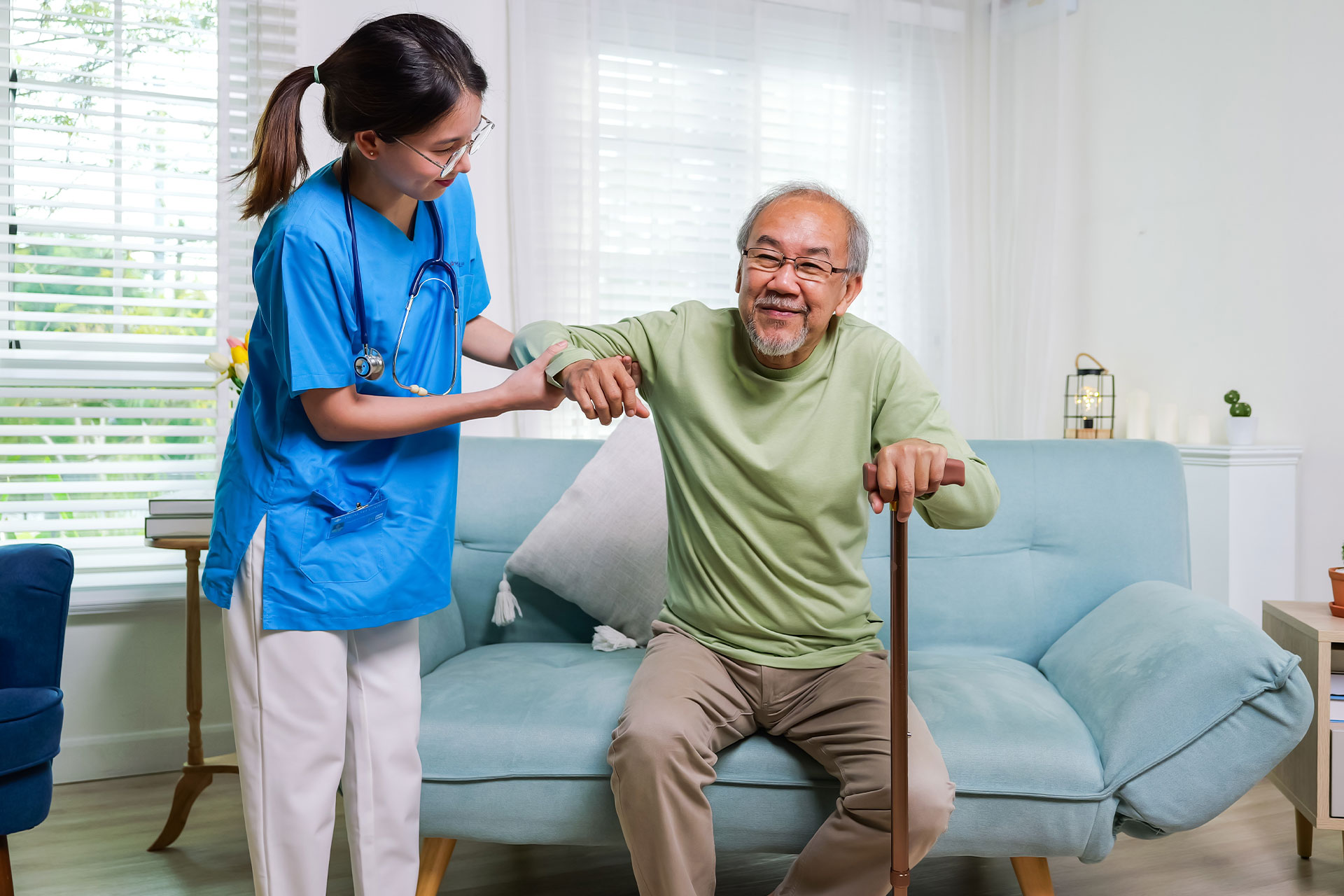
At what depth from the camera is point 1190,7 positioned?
3.29 m

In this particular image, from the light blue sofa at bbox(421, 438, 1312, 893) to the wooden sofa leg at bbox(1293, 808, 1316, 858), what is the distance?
594 mm

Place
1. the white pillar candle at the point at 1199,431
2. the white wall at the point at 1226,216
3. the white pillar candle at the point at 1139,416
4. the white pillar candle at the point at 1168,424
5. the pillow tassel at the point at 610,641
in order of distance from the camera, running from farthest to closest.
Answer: the white pillar candle at the point at 1139,416 → the white pillar candle at the point at 1168,424 → the white pillar candle at the point at 1199,431 → the white wall at the point at 1226,216 → the pillow tassel at the point at 610,641

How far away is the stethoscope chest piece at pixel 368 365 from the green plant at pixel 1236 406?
264 centimetres

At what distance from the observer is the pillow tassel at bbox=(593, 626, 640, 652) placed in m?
2.04

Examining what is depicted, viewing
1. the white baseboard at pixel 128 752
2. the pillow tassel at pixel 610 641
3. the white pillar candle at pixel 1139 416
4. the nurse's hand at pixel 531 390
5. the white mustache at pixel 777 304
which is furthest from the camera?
the white pillar candle at pixel 1139 416

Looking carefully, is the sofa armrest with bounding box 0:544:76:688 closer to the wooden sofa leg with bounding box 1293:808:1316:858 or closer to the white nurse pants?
the white nurse pants

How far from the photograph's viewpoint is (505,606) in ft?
6.91

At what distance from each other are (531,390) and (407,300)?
0.67ft

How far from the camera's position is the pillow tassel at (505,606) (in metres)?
2.11

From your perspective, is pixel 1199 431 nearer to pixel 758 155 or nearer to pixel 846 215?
pixel 758 155

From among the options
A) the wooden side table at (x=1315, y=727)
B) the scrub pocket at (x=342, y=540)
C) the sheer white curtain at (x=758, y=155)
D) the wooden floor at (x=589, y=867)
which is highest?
the sheer white curtain at (x=758, y=155)

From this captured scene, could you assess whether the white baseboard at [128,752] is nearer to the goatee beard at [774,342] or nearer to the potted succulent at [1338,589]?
the goatee beard at [774,342]

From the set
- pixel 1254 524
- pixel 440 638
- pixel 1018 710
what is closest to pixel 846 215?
pixel 1018 710

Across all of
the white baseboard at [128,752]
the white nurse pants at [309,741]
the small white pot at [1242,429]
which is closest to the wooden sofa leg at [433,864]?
the white nurse pants at [309,741]
